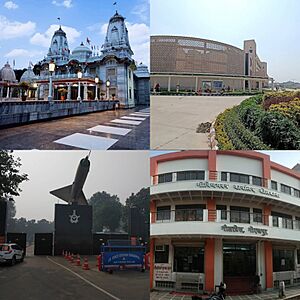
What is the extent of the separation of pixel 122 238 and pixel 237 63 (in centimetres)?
206

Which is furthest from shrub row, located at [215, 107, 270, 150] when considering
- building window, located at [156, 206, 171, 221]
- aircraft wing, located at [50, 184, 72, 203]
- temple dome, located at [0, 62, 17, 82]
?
temple dome, located at [0, 62, 17, 82]

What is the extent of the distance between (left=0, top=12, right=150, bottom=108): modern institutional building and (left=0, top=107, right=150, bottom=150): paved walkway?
217 millimetres

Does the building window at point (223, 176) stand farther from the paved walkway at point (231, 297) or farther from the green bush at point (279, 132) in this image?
the paved walkway at point (231, 297)

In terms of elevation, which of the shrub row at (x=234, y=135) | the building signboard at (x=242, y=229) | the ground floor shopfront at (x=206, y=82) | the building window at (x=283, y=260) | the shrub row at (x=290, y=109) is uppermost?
the ground floor shopfront at (x=206, y=82)

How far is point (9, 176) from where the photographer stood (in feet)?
11.6

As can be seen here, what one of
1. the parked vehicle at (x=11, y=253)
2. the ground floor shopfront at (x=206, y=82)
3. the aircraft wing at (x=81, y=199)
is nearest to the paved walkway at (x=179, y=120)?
the ground floor shopfront at (x=206, y=82)

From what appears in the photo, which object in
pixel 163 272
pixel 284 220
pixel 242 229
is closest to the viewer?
pixel 242 229

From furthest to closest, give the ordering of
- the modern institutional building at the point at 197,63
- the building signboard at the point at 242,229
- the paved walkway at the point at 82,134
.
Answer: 1. the paved walkway at the point at 82,134
2. the modern institutional building at the point at 197,63
3. the building signboard at the point at 242,229

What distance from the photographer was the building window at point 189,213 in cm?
325

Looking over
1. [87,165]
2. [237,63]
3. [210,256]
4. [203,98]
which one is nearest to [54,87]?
[87,165]

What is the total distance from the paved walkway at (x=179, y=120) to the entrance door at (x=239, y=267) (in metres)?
1.02

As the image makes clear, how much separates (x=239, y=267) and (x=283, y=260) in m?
0.52

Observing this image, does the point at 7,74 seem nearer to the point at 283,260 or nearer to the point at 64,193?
the point at 64,193

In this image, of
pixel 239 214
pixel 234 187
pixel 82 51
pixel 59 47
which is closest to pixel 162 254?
pixel 239 214
